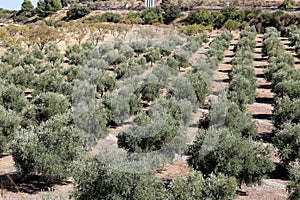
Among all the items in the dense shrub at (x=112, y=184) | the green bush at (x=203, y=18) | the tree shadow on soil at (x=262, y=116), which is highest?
the green bush at (x=203, y=18)

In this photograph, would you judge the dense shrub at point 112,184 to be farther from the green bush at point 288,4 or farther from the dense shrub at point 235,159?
the green bush at point 288,4

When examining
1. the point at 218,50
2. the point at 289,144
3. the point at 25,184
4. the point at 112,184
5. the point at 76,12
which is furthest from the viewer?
the point at 76,12

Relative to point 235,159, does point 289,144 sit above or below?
below

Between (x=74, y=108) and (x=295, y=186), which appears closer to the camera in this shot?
(x=295, y=186)

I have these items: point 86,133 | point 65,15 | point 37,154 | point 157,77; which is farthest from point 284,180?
point 65,15

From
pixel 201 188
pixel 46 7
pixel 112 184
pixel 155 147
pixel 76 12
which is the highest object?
pixel 46 7

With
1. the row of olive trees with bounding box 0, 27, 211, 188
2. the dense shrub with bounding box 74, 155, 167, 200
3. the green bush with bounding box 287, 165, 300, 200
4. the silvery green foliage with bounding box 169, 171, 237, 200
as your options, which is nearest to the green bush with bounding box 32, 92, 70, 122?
the row of olive trees with bounding box 0, 27, 211, 188

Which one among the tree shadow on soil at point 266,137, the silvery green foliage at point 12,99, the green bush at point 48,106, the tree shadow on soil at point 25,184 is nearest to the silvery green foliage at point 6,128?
the tree shadow on soil at point 25,184

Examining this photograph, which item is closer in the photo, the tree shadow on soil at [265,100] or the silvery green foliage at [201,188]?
the silvery green foliage at [201,188]

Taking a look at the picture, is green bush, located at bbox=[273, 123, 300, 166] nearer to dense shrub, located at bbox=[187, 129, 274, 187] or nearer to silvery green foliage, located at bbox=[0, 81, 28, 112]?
dense shrub, located at bbox=[187, 129, 274, 187]

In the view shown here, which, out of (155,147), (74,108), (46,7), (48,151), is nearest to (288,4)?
(46,7)

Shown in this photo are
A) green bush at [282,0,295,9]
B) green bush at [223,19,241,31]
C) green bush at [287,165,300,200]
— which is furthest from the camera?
green bush at [282,0,295,9]

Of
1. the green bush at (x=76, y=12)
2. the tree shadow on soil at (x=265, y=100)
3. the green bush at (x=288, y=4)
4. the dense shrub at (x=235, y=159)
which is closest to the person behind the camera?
the dense shrub at (x=235, y=159)

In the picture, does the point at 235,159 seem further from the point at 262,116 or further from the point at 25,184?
the point at 262,116
